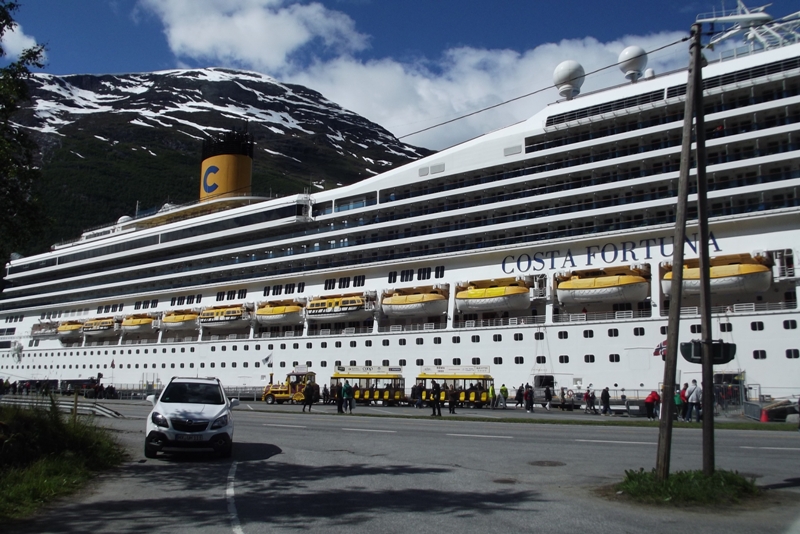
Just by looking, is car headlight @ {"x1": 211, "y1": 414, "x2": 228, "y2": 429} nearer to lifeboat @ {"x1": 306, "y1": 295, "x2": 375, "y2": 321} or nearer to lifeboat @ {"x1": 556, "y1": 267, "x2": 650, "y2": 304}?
lifeboat @ {"x1": 556, "y1": 267, "x2": 650, "y2": 304}

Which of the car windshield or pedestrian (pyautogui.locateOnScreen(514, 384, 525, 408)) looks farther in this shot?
pedestrian (pyautogui.locateOnScreen(514, 384, 525, 408))

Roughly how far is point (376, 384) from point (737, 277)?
2022cm

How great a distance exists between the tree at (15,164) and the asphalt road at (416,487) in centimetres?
476

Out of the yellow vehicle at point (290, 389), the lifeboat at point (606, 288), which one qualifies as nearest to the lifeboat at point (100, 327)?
the yellow vehicle at point (290, 389)

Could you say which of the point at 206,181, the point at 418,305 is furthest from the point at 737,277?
the point at 206,181

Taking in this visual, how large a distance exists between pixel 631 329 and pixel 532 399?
6.08 meters

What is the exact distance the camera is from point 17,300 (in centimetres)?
7169

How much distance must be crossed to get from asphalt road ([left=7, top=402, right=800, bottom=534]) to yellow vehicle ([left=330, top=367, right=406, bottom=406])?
20257 mm

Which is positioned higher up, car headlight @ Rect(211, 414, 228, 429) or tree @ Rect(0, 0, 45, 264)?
tree @ Rect(0, 0, 45, 264)

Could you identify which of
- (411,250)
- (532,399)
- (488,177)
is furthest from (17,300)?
(532,399)

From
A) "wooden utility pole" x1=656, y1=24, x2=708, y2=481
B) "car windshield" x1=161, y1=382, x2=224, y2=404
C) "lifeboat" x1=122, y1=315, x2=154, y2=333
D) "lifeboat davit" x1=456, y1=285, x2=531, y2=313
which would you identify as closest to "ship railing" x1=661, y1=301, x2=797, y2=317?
"lifeboat davit" x1=456, y1=285, x2=531, y2=313

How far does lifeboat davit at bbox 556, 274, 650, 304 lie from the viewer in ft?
101

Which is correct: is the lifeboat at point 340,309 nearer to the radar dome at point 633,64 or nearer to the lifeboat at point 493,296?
the lifeboat at point 493,296

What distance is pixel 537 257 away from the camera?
35.9 metres
